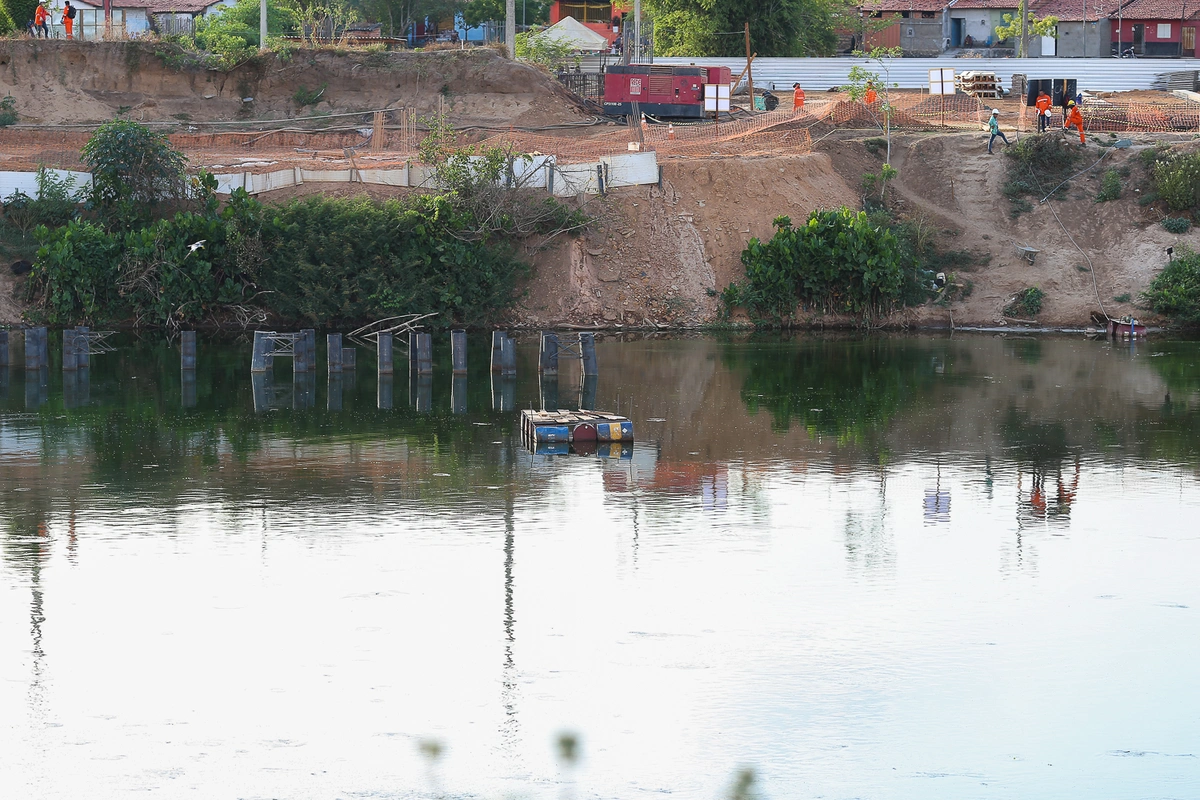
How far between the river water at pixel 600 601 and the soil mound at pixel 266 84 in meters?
31.1

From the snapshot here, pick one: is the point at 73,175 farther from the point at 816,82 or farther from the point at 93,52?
the point at 816,82

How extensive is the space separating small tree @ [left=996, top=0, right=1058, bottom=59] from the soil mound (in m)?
31.5

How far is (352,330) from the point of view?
46.7 m

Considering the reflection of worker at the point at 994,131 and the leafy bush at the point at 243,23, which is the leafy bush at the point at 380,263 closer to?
the reflection of worker at the point at 994,131

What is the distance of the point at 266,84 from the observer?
64.6 meters

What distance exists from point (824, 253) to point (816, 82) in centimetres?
2648

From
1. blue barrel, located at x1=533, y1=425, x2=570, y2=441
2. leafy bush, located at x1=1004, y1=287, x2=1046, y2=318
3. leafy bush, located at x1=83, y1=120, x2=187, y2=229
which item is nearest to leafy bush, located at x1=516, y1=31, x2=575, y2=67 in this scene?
leafy bush, located at x1=83, y1=120, x2=187, y2=229

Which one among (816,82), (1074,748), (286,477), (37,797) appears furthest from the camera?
(816,82)

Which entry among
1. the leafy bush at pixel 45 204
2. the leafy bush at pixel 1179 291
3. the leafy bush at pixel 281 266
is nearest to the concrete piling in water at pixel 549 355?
the leafy bush at pixel 281 266

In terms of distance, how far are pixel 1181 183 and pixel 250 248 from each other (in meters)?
31.4

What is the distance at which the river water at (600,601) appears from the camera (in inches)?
593

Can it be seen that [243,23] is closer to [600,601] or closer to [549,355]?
[549,355]

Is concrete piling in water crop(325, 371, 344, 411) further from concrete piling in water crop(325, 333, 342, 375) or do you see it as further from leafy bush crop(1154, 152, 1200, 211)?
leafy bush crop(1154, 152, 1200, 211)

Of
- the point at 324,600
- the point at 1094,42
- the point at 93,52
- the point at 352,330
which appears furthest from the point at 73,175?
the point at 1094,42
